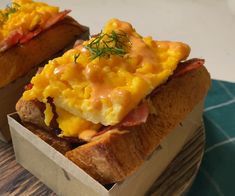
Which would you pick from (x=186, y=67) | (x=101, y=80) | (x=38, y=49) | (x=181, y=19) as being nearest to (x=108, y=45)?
(x=101, y=80)

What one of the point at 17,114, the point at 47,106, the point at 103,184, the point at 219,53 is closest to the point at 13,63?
the point at 17,114

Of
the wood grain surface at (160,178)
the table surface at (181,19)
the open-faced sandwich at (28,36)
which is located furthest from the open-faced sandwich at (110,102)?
the table surface at (181,19)

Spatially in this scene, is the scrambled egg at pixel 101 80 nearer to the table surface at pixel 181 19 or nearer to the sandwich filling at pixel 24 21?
the sandwich filling at pixel 24 21

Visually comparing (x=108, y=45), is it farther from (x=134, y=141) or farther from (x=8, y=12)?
(x=8, y=12)

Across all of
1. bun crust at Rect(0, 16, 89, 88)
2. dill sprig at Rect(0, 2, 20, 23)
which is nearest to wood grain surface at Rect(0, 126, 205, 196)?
bun crust at Rect(0, 16, 89, 88)

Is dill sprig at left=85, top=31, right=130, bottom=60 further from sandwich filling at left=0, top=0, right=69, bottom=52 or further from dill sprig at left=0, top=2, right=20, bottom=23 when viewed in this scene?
dill sprig at left=0, top=2, right=20, bottom=23

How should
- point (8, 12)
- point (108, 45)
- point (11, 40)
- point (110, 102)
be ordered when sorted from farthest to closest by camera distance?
1. point (8, 12)
2. point (11, 40)
3. point (108, 45)
4. point (110, 102)

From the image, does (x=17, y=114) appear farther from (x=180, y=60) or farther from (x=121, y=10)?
(x=121, y=10)
